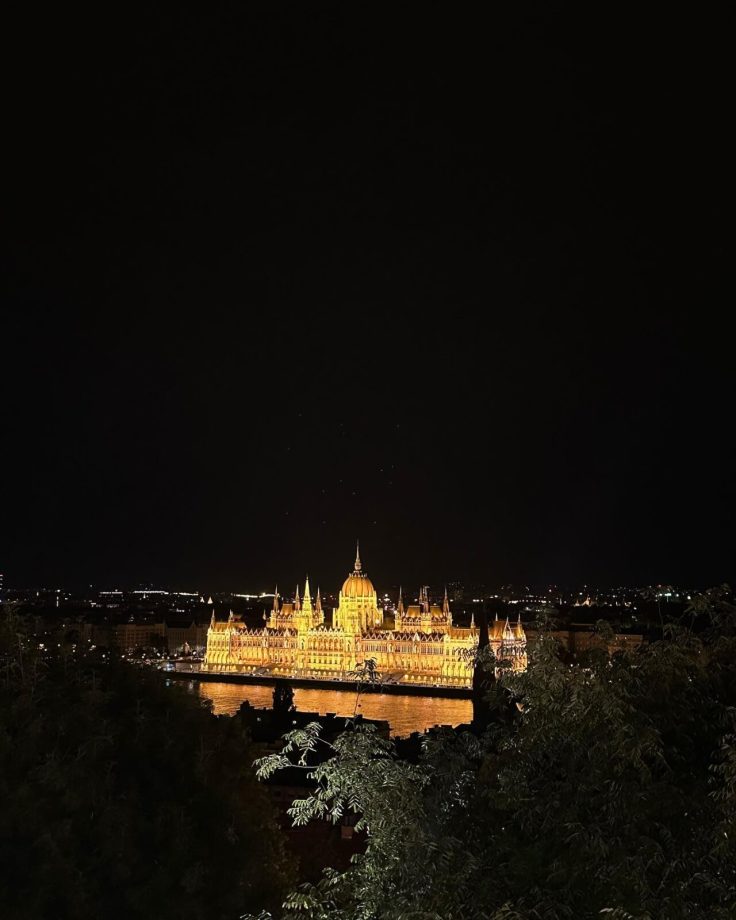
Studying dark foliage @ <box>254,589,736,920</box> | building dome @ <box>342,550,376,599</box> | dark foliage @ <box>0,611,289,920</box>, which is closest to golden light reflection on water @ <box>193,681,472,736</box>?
building dome @ <box>342,550,376,599</box>

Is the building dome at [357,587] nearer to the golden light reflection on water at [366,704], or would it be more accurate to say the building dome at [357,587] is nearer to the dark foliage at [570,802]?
the golden light reflection on water at [366,704]

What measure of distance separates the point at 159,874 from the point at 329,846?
5.47m

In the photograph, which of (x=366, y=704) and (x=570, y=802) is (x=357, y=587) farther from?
(x=570, y=802)

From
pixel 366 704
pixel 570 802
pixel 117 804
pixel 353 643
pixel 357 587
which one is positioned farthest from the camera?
pixel 357 587

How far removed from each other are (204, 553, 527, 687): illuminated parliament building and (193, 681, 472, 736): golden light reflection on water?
5.02m

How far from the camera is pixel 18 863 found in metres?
7.10

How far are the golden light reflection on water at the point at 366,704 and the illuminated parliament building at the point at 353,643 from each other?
5.02m

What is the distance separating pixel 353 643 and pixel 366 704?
1583 cm

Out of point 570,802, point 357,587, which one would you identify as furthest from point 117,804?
point 357,587

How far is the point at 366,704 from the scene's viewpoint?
149 feet

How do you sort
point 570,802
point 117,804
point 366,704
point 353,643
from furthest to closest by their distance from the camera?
→ point 353,643, point 366,704, point 117,804, point 570,802

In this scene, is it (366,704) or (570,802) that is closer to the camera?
(570,802)

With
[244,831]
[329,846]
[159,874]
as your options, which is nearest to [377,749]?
[159,874]

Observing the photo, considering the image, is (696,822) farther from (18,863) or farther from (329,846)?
(329,846)
